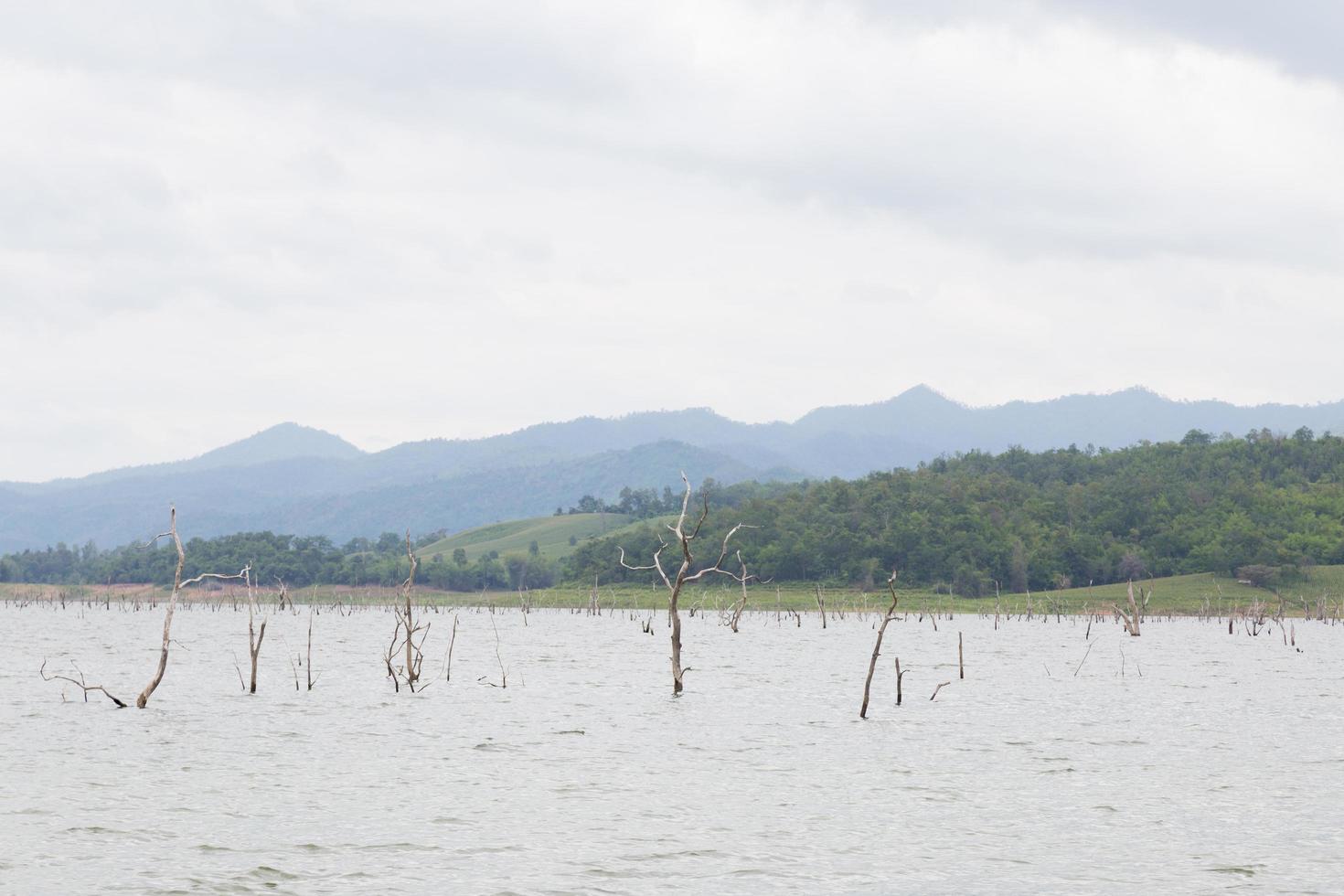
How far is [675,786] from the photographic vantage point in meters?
34.3

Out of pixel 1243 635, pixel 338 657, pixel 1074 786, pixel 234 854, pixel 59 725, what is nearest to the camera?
pixel 234 854

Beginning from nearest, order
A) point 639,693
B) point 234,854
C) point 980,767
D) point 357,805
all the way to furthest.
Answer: point 234,854, point 357,805, point 980,767, point 639,693

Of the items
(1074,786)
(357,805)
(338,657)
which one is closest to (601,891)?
(357,805)

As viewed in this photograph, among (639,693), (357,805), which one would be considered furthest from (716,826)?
(639,693)

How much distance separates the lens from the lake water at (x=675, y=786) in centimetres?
2491

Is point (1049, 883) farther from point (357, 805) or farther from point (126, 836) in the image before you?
point (126, 836)

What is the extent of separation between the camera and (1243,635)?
407 feet

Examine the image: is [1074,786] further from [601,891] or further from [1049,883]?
[601,891]

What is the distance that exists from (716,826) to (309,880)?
916 centimetres

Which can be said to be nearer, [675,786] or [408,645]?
[675,786]

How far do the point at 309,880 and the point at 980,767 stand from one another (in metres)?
20.5

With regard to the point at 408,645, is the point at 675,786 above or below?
below

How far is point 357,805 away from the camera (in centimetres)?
3120

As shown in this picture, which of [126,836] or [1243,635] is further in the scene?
[1243,635]
